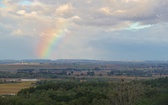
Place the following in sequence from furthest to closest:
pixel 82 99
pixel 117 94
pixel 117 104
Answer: pixel 82 99 → pixel 117 94 → pixel 117 104

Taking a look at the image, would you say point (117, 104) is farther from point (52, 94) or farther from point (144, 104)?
point (52, 94)

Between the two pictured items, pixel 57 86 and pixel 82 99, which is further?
pixel 57 86

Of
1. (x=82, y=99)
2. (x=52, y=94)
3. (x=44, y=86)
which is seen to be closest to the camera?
(x=82, y=99)

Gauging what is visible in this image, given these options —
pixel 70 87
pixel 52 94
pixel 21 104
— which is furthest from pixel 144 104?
pixel 70 87

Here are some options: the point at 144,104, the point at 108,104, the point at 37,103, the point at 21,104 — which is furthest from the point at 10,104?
the point at 144,104

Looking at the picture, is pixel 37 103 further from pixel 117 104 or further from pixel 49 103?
pixel 117 104

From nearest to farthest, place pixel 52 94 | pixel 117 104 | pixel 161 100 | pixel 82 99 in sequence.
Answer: pixel 161 100 → pixel 117 104 → pixel 82 99 → pixel 52 94

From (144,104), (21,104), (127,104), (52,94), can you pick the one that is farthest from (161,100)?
(52,94)

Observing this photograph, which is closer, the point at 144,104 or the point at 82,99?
the point at 144,104

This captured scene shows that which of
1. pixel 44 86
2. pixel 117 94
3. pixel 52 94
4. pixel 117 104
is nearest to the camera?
pixel 117 104
